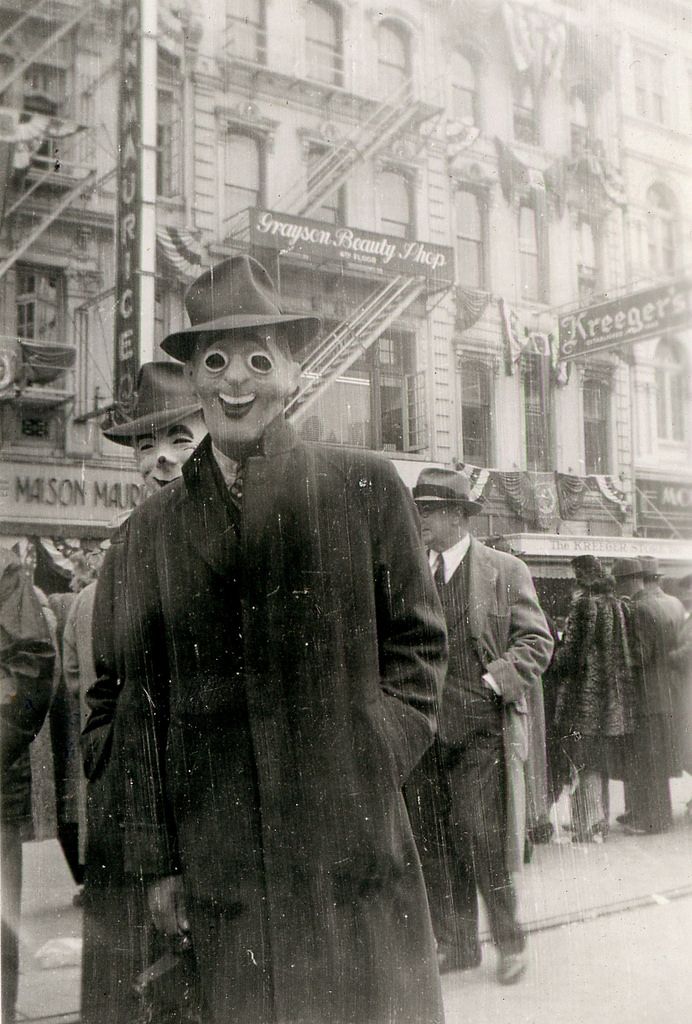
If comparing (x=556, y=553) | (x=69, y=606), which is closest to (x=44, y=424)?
(x=69, y=606)

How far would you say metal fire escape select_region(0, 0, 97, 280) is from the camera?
207 centimetres

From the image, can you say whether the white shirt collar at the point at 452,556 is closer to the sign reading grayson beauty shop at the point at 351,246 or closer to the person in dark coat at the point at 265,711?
the person in dark coat at the point at 265,711

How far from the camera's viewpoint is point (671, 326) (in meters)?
2.71

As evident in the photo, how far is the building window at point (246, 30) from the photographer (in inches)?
88.1

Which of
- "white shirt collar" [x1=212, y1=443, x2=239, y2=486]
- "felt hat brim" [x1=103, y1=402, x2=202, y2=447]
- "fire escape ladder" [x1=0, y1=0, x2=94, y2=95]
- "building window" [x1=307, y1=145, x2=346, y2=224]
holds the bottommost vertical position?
"white shirt collar" [x1=212, y1=443, x2=239, y2=486]

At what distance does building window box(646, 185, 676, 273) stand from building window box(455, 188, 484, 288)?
632 mm

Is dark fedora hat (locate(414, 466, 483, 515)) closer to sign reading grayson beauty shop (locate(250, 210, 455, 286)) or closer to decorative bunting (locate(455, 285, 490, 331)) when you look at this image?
decorative bunting (locate(455, 285, 490, 331))

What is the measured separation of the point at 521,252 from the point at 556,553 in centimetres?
87

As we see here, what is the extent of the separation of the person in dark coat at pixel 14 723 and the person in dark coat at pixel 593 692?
4.61 feet

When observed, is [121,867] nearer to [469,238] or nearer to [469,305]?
[469,305]

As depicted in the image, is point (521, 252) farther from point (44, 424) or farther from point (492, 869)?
point (492, 869)

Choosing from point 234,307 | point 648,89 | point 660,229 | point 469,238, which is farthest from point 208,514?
point 648,89

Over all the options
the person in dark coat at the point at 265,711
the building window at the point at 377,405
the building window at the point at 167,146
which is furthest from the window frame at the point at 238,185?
the building window at the point at 377,405

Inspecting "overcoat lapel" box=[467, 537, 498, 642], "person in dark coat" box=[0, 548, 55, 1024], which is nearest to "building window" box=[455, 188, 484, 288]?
"overcoat lapel" box=[467, 537, 498, 642]
